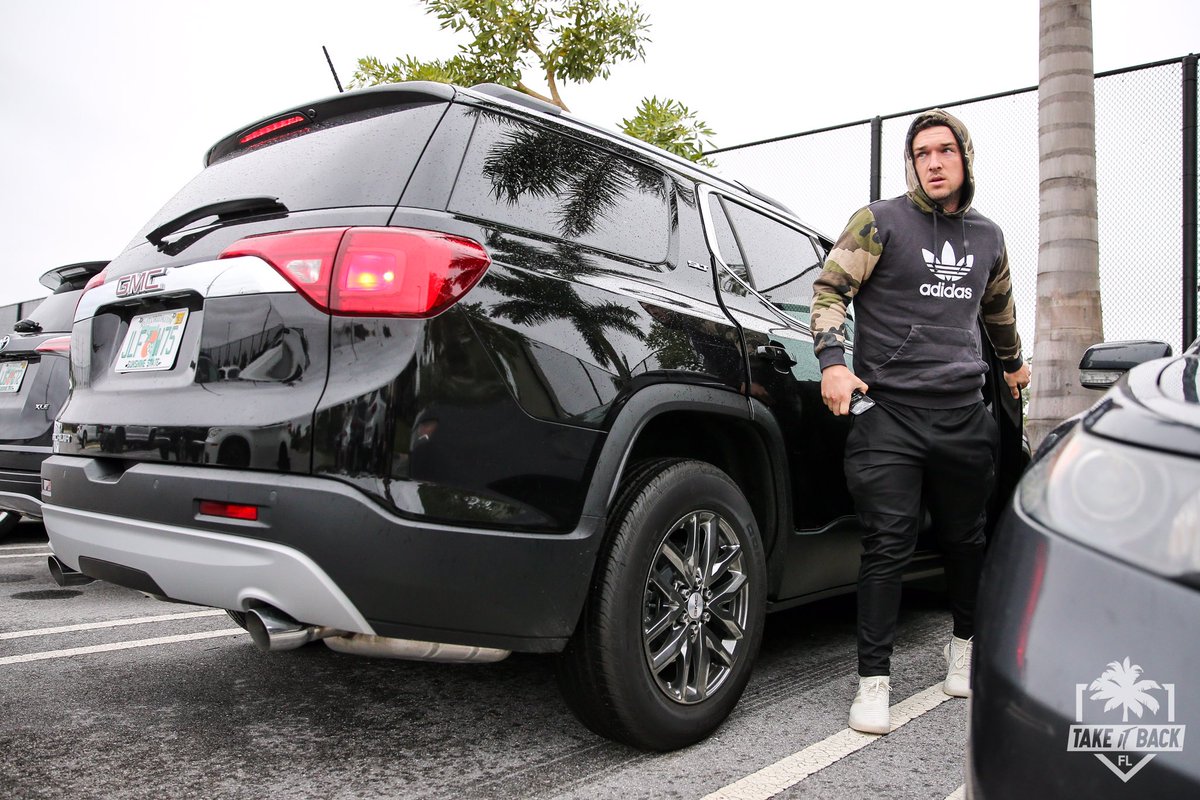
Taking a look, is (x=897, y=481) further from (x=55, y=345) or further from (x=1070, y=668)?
(x=55, y=345)

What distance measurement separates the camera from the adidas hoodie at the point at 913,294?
2.77 meters

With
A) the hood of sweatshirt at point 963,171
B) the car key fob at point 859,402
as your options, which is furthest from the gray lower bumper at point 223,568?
the hood of sweatshirt at point 963,171

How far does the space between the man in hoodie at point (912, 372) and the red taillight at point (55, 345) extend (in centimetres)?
404

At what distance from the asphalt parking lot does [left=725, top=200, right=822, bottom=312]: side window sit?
1325 mm

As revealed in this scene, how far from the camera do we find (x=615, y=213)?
2564mm

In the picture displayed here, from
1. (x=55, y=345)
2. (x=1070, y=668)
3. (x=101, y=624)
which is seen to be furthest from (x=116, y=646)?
(x=1070, y=668)

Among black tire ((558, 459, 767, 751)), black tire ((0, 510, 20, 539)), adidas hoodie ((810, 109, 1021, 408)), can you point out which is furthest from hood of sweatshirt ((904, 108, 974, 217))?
black tire ((0, 510, 20, 539))

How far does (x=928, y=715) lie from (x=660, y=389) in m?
1.32

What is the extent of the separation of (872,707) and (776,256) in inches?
61.1

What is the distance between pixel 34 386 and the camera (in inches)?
198

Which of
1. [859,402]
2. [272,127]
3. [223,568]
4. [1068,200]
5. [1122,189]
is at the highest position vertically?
[1122,189]

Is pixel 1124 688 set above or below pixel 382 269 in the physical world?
below

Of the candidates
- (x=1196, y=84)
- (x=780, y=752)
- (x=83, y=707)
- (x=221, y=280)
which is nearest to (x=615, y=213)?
(x=221, y=280)

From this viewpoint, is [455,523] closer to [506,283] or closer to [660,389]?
[506,283]
